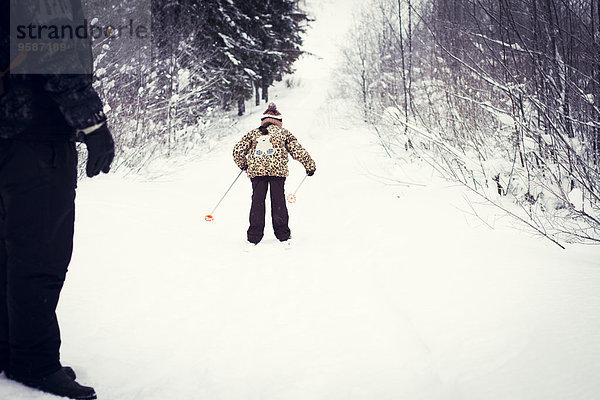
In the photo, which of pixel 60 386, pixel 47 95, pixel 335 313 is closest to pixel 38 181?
pixel 47 95

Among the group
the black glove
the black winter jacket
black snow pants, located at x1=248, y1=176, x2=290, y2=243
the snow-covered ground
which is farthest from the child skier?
the black winter jacket

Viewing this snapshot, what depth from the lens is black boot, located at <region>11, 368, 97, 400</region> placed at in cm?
165

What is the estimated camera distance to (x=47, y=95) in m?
1.64

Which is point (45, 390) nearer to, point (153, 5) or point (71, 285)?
point (71, 285)

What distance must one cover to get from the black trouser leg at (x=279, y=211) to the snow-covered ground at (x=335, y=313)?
0.20 metres

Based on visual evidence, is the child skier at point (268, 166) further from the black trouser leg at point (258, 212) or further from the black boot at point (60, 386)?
the black boot at point (60, 386)

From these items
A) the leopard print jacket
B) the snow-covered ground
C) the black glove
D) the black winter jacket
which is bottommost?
the snow-covered ground

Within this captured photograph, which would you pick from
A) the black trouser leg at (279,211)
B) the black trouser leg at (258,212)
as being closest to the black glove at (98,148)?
the black trouser leg at (258,212)

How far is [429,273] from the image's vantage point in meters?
2.97

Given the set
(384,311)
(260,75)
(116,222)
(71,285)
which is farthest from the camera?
(260,75)

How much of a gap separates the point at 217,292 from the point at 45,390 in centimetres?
155

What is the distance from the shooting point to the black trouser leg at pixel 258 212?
484cm

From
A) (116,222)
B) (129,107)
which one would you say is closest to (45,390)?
(116,222)

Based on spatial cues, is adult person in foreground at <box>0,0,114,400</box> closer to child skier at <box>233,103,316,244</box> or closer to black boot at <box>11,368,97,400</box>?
black boot at <box>11,368,97,400</box>
